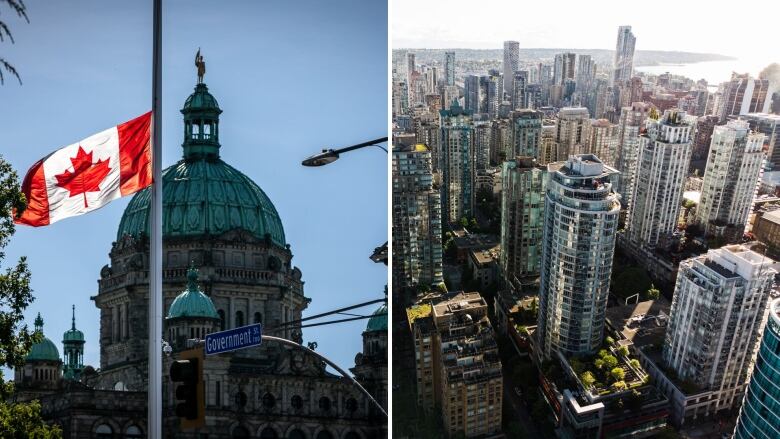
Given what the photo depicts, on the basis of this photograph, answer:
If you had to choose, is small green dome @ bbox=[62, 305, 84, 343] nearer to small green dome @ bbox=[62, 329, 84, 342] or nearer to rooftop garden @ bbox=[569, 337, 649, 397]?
small green dome @ bbox=[62, 329, 84, 342]

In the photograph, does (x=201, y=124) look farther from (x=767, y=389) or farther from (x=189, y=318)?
(x=767, y=389)

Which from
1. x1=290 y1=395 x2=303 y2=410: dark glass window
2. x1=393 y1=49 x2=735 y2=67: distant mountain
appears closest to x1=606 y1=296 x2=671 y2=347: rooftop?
x1=393 y1=49 x2=735 y2=67: distant mountain

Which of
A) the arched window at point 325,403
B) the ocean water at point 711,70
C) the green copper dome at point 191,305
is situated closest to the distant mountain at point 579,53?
the ocean water at point 711,70

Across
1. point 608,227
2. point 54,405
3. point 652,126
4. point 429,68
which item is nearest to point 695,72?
point 608,227

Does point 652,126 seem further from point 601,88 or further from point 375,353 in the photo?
point 375,353

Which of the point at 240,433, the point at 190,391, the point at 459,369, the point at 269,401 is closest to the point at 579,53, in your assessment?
the point at 459,369

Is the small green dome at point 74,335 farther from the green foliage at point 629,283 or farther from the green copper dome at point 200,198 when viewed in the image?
the green foliage at point 629,283
